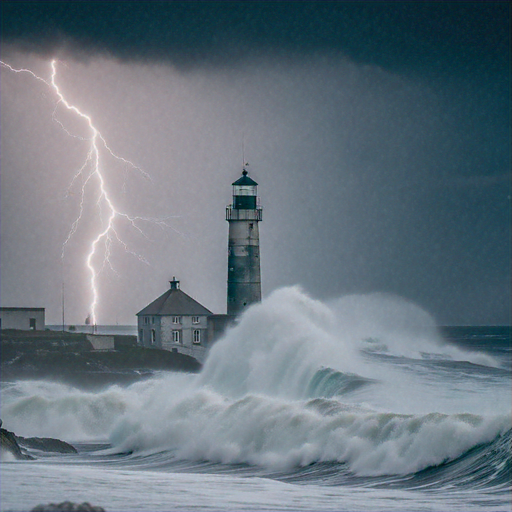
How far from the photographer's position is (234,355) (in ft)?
157

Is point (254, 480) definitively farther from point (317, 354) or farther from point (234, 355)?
point (234, 355)

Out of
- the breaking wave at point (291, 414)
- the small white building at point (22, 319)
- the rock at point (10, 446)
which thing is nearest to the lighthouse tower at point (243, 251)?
the breaking wave at point (291, 414)

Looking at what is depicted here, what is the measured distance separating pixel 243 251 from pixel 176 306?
56.8ft

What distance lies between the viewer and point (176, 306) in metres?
71.4

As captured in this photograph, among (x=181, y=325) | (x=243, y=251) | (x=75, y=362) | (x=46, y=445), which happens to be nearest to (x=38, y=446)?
(x=46, y=445)

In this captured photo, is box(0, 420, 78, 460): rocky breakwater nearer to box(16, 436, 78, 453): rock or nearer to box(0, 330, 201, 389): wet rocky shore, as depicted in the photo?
box(16, 436, 78, 453): rock

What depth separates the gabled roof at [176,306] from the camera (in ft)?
233

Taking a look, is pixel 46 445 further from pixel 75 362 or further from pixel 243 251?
pixel 75 362

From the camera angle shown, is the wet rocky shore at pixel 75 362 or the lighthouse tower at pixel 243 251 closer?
the lighthouse tower at pixel 243 251

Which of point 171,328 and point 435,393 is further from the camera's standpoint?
point 171,328

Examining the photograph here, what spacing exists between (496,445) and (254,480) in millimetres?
4626

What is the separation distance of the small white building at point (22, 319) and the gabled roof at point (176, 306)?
9.05 m

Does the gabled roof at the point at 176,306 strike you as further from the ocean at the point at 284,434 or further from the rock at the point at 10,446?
the rock at the point at 10,446

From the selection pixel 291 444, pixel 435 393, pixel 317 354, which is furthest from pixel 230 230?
pixel 291 444
